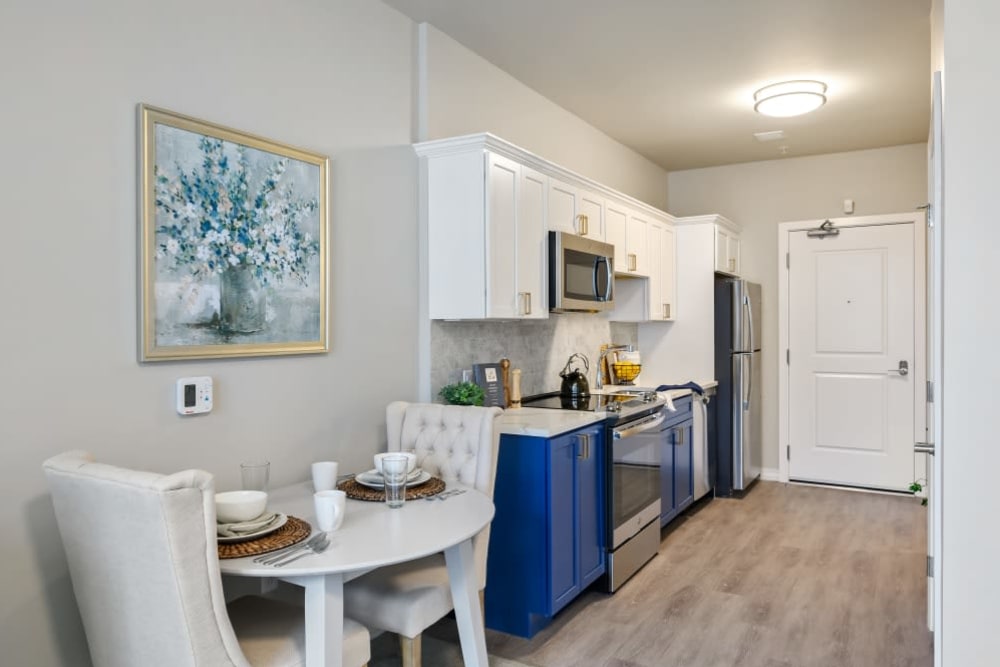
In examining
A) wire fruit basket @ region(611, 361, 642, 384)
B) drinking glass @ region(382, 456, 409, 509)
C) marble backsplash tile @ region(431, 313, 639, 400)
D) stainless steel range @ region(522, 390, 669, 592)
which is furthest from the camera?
wire fruit basket @ region(611, 361, 642, 384)

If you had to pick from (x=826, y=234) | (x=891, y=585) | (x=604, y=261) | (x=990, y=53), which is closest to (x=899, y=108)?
(x=826, y=234)

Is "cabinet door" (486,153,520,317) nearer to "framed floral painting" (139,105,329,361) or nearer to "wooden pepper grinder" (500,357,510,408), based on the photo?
"wooden pepper grinder" (500,357,510,408)

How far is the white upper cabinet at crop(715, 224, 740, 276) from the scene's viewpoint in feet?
17.6

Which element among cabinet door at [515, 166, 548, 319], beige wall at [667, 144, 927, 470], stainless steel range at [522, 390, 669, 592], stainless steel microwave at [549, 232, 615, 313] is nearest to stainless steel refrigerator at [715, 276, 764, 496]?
beige wall at [667, 144, 927, 470]

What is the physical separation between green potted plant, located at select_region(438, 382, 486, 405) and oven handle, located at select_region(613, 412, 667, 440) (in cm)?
73

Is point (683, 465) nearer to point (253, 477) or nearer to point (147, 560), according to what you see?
point (253, 477)

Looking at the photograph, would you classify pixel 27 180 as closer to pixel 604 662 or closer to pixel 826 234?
pixel 604 662

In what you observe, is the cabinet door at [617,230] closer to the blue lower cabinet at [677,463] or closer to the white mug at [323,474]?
the blue lower cabinet at [677,463]

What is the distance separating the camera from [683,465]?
4.54 m

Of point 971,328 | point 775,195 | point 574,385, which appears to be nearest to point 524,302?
point 574,385

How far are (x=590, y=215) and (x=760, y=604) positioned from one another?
2200 mm

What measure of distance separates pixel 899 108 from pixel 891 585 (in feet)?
9.59

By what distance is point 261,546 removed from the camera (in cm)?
171

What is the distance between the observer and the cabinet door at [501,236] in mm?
3074
